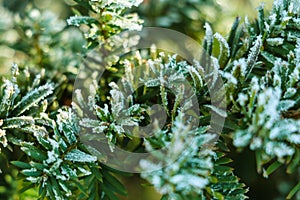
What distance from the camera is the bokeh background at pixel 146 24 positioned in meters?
0.63

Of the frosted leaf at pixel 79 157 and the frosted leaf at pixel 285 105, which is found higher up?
the frosted leaf at pixel 285 105

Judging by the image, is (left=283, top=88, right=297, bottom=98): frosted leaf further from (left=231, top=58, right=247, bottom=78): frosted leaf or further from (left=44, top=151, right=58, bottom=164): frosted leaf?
(left=44, top=151, right=58, bottom=164): frosted leaf

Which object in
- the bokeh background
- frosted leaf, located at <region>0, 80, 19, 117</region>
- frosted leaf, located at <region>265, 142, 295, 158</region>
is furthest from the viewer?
the bokeh background

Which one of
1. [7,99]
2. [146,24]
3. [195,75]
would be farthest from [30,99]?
[146,24]

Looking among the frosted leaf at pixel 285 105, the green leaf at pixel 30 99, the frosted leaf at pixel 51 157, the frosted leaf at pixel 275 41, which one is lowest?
the frosted leaf at pixel 51 157

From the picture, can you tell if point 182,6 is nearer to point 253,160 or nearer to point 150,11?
point 150,11

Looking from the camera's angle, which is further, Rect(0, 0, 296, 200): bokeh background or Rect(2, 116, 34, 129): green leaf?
Rect(0, 0, 296, 200): bokeh background

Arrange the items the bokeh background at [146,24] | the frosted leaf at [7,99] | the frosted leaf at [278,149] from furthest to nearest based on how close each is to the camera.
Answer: the bokeh background at [146,24] → the frosted leaf at [7,99] → the frosted leaf at [278,149]

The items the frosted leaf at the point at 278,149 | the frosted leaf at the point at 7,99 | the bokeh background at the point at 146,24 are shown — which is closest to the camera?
the frosted leaf at the point at 278,149

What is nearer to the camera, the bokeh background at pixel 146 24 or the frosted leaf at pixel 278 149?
the frosted leaf at pixel 278 149

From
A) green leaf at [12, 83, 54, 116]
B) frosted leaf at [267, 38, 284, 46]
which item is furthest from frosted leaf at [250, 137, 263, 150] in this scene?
green leaf at [12, 83, 54, 116]

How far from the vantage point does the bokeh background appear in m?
0.63

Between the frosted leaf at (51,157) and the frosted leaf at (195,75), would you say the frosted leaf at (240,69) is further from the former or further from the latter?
the frosted leaf at (51,157)

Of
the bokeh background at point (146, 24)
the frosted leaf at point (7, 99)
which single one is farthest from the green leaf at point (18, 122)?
the bokeh background at point (146, 24)
